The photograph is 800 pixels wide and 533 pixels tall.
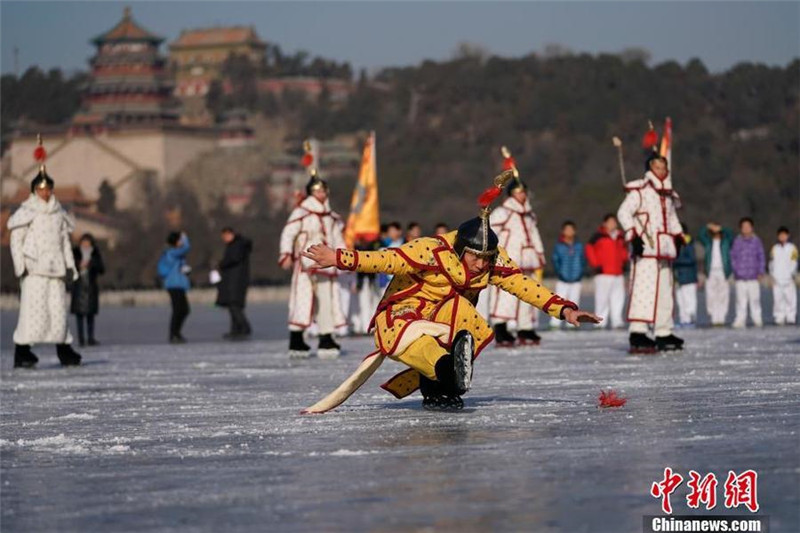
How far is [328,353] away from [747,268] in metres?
8.37

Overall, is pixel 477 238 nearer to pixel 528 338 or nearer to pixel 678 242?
pixel 678 242

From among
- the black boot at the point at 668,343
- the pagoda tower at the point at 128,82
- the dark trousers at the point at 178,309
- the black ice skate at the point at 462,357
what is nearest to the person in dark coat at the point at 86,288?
the dark trousers at the point at 178,309

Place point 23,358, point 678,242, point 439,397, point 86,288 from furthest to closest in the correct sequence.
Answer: point 86,288
point 23,358
point 678,242
point 439,397

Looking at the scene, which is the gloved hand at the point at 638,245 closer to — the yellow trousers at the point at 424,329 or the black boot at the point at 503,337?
the black boot at the point at 503,337

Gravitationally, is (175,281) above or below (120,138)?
below

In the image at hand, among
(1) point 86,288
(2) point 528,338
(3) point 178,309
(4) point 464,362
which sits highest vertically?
(1) point 86,288

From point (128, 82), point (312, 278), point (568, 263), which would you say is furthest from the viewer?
point (128, 82)

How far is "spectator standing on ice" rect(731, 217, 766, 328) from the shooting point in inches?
965

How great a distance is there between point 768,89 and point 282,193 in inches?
1431

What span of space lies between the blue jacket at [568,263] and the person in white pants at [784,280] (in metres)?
2.52

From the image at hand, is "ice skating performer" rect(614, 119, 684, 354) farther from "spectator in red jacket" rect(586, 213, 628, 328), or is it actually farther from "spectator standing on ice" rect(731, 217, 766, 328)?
"spectator in red jacket" rect(586, 213, 628, 328)

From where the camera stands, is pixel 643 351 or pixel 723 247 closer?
pixel 643 351

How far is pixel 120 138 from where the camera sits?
14675cm

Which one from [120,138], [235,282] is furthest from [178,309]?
[120,138]
